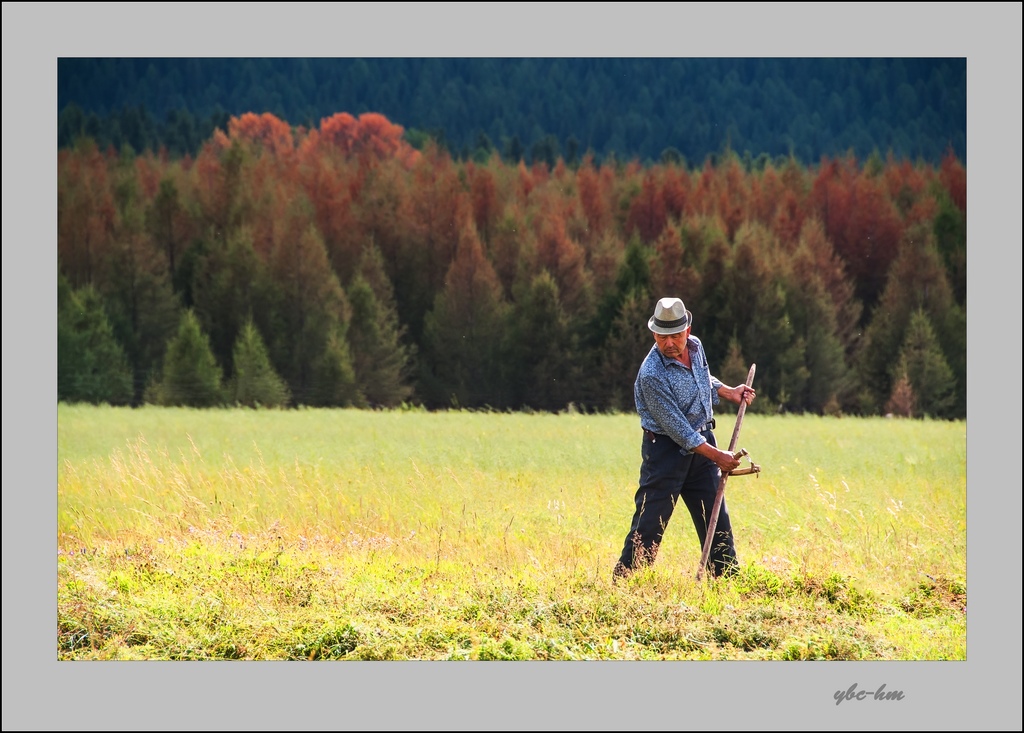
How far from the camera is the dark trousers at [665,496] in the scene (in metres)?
7.30

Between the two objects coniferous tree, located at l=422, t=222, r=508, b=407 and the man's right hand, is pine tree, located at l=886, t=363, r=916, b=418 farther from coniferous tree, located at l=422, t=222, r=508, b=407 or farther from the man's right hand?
the man's right hand

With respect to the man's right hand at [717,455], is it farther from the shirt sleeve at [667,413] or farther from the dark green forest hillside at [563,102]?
the dark green forest hillside at [563,102]

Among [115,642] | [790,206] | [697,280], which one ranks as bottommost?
[115,642]

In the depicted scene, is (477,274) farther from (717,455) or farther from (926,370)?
(717,455)

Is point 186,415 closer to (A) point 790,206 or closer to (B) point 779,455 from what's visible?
(B) point 779,455

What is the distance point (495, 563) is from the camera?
26.5 feet

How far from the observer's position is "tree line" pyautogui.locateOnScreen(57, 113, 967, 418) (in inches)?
871

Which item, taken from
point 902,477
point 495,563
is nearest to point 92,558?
point 495,563

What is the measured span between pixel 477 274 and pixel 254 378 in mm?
6503

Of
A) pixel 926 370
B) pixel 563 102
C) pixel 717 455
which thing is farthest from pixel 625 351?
pixel 717 455

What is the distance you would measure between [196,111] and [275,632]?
48.2 ft

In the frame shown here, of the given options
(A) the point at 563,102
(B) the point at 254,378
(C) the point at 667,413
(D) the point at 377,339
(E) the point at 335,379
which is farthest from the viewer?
(D) the point at 377,339

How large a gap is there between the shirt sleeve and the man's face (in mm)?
179

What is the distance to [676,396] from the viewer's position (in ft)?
23.7
